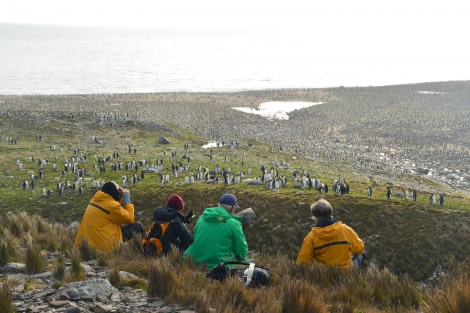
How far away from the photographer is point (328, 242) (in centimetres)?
991

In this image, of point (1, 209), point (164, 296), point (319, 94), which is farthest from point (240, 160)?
point (319, 94)

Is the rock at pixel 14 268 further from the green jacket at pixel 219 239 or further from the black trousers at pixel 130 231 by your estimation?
the green jacket at pixel 219 239

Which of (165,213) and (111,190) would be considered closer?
(165,213)

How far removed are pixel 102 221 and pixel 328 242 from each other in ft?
19.7

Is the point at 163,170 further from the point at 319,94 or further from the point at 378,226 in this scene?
the point at 319,94

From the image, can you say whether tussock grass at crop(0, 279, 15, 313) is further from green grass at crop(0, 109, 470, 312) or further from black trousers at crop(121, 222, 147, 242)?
black trousers at crop(121, 222, 147, 242)

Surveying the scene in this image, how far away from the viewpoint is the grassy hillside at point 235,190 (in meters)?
18.0

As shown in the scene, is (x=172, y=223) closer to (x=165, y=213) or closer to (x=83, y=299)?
(x=165, y=213)

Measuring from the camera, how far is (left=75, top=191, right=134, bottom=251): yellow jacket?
11.5 meters

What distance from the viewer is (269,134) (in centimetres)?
6225

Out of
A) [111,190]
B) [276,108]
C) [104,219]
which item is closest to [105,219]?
[104,219]

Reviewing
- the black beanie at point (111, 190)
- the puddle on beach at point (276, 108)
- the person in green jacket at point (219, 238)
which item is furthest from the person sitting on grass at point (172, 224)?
the puddle on beach at point (276, 108)

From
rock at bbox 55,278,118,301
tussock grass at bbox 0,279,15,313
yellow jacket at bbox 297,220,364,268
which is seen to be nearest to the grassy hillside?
yellow jacket at bbox 297,220,364,268

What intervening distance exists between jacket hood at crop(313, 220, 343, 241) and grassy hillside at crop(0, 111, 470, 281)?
5381 mm
